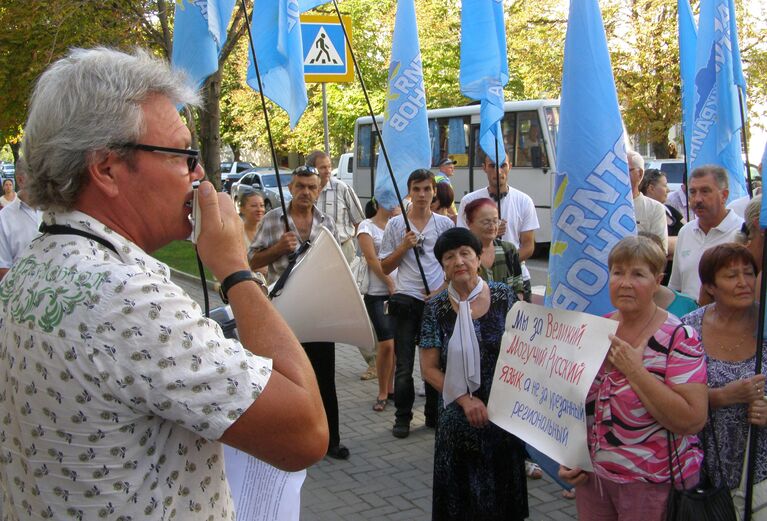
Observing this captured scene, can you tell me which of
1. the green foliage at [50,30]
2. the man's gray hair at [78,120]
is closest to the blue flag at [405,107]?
the man's gray hair at [78,120]

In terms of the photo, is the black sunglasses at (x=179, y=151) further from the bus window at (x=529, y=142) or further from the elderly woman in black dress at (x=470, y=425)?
the bus window at (x=529, y=142)

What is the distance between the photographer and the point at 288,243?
228 inches

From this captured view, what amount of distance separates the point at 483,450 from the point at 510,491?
9.1 inches

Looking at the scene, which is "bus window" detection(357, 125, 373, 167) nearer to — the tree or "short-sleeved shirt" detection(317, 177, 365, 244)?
the tree

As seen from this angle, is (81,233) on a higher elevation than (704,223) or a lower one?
higher

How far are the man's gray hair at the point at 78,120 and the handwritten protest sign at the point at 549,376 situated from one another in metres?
2.14


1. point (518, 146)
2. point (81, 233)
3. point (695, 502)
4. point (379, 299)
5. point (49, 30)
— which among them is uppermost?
point (49, 30)

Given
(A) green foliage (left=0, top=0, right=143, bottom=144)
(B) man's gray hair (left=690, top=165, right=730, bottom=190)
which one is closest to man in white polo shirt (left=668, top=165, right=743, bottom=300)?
(B) man's gray hair (left=690, top=165, right=730, bottom=190)

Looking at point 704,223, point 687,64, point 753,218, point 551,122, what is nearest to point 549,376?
point 753,218

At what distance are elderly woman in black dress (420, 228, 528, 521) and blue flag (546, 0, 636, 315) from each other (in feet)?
1.46

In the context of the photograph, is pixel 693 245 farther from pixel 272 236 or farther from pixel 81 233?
pixel 81 233

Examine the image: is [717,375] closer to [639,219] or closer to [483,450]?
[483,450]

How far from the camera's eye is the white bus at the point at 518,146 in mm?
18234

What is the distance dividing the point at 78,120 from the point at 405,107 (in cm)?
499
